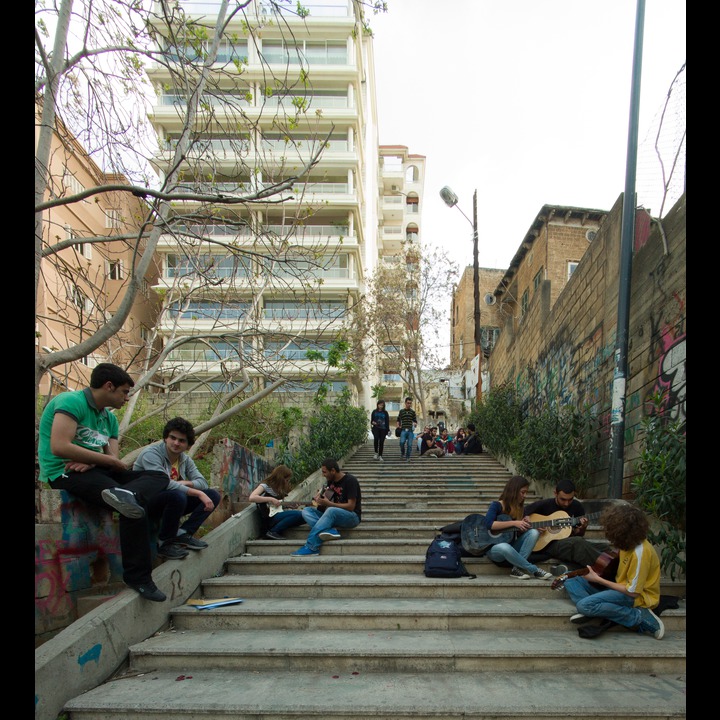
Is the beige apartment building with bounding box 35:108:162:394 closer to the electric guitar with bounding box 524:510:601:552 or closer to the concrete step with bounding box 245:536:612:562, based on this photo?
the concrete step with bounding box 245:536:612:562

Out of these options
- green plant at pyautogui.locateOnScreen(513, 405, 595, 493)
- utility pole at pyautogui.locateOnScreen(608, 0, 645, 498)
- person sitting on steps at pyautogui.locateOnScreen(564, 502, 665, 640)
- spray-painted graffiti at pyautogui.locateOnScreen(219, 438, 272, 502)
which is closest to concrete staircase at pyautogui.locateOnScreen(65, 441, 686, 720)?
person sitting on steps at pyautogui.locateOnScreen(564, 502, 665, 640)

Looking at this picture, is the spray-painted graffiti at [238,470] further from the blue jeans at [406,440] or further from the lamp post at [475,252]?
the lamp post at [475,252]

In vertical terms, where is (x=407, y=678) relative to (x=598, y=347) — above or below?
below

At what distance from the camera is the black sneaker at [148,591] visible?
3.83 meters

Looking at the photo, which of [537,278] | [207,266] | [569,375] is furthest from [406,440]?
[537,278]

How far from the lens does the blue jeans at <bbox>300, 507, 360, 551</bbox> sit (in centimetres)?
572

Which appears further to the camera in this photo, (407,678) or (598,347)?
(598,347)

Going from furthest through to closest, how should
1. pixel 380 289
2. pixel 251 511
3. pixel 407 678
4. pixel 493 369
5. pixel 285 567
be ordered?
pixel 380 289 < pixel 493 369 < pixel 251 511 < pixel 285 567 < pixel 407 678

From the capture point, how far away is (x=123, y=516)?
3.73m

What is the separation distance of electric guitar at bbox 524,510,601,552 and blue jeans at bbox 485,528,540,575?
4.6 inches
